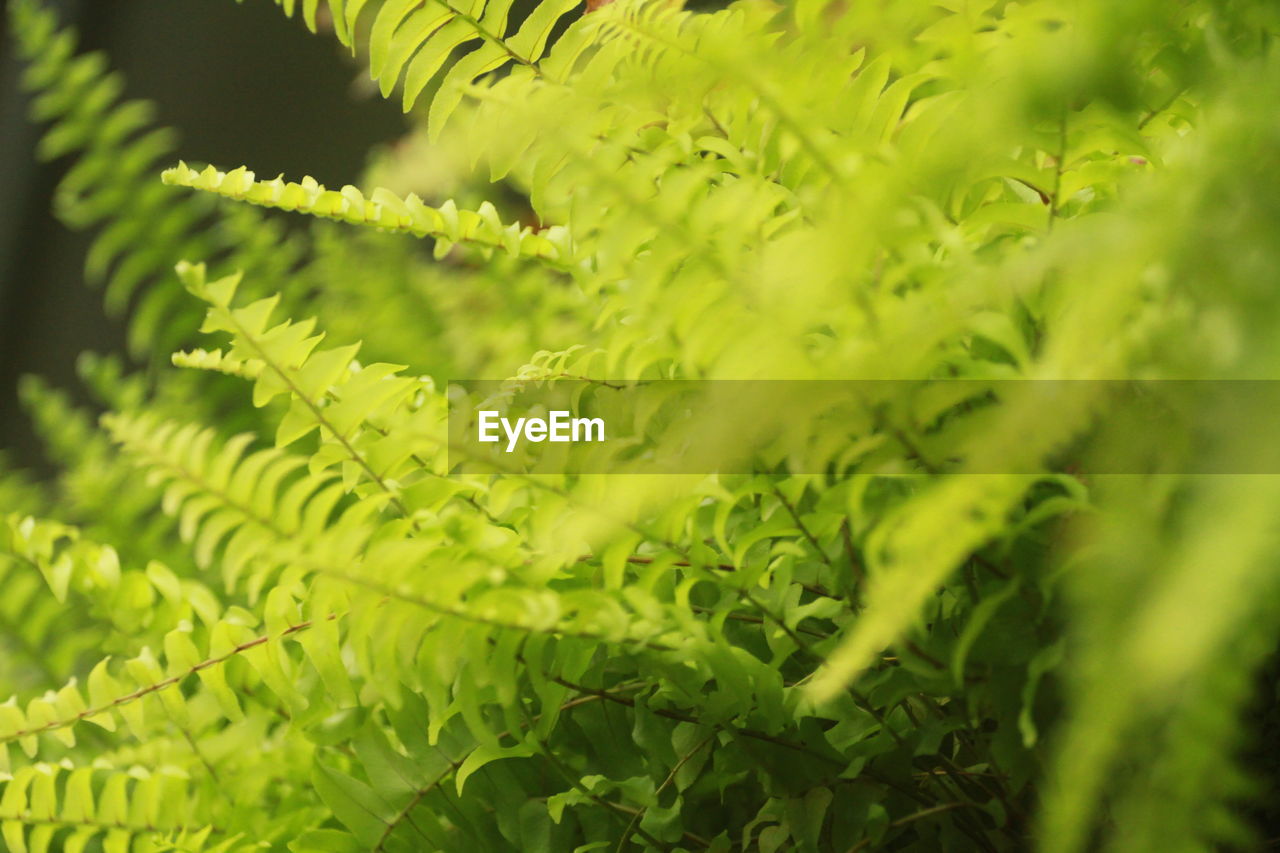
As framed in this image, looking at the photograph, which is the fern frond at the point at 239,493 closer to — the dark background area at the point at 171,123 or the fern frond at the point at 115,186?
the fern frond at the point at 115,186

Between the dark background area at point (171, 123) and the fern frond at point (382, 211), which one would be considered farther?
the dark background area at point (171, 123)

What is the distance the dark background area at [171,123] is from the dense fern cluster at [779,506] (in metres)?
1.30

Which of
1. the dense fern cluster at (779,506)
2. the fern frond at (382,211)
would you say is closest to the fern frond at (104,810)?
the dense fern cluster at (779,506)

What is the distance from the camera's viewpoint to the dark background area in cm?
167

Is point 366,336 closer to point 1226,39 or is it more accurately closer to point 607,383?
point 607,383

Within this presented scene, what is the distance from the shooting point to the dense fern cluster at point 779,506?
177 mm

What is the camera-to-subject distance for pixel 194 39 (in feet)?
5.79

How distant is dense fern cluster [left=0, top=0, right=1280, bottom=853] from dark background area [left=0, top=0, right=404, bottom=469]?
1.30 metres

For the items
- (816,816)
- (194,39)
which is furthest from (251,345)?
(194,39)

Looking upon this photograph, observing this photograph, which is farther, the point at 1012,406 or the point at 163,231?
the point at 163,231

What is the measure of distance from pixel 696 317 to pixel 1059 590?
120 millimetres

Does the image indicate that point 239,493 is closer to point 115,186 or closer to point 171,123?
point 115,186

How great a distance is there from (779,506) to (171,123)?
70.0 inches

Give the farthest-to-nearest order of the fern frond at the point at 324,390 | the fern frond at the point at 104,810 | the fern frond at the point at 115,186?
the fern frond at the point at 115,186
the fern frond at the point at 104,810
the fern frond at the point at 324,390
